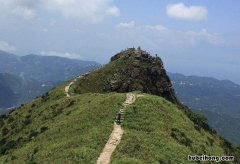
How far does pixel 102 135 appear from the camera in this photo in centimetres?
6291

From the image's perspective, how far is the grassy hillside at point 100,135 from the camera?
5764 centimetres

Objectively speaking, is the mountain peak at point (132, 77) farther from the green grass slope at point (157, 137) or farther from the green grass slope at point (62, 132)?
the green grass slope at point (157, 137)

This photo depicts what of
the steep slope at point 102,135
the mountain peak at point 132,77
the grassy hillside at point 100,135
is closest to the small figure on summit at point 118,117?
→ the steep slope at point 102,135

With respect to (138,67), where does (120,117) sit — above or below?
below

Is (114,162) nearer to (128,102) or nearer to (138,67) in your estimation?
(128,102)

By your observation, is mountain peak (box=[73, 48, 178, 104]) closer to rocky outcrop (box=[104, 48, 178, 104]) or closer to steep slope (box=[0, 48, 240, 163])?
rocky outcrop (box=[104, 48, 178, 104])

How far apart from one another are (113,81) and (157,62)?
94.6 ft

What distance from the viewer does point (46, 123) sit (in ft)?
284

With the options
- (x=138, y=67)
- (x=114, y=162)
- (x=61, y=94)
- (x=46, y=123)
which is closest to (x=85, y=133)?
(x=114, y=162)

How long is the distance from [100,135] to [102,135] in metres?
0.32

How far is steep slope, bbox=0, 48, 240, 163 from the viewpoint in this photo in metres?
57.6

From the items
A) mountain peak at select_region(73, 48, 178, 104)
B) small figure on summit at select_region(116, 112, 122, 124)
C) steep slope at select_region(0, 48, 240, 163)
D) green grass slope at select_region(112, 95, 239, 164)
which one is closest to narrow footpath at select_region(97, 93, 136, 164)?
steep slope at select_region(0, 48, 240, 163)

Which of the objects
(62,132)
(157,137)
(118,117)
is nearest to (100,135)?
(157,137)

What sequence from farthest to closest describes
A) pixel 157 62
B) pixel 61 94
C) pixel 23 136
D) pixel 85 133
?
pixel 157 62 → pixel 61 94 → pixel 23 136 → pixel 85 133
